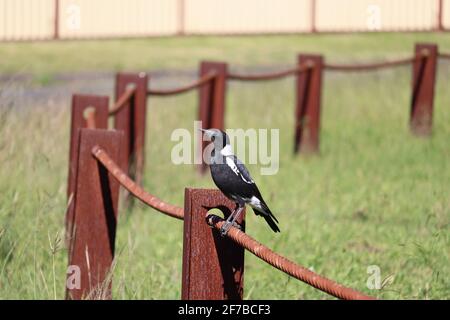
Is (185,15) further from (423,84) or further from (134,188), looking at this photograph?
(134,188)

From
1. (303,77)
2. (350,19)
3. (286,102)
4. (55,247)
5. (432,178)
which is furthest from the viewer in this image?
(350,19)

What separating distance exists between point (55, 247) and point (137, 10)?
54.1 feet

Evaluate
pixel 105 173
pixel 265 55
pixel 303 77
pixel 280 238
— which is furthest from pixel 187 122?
pixel 265 55

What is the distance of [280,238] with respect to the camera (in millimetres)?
6816

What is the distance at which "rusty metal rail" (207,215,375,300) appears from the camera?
10.2ft

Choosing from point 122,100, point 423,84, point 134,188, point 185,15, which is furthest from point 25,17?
point 134,188

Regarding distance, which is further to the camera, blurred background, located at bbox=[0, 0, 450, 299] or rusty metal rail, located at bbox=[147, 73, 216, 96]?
rusty metal rail, located at bbox=[147, 73, 216, 96]

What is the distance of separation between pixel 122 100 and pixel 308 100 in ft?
12.4

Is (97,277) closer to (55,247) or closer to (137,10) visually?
(55,247)

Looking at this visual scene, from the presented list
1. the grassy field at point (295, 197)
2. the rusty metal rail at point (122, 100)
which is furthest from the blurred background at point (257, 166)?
the rusty metal rail at point (122, 100)

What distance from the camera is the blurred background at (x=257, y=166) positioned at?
19.0 ft

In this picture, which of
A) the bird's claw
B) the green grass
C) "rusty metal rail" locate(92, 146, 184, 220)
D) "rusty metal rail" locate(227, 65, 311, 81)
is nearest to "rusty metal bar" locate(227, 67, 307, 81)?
"rusty metal rail" locate(227, 65, 311, 81)

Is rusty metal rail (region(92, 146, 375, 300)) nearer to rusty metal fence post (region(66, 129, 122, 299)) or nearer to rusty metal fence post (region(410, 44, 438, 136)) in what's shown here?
rusty metal fence post (region(66, 129, 122, 299))

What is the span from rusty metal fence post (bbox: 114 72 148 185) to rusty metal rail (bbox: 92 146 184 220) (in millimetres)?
3192
